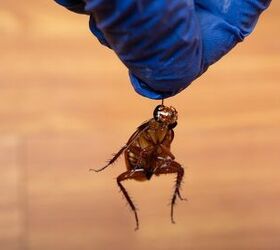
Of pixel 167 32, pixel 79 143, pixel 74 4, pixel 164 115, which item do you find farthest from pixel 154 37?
pixel 79 143

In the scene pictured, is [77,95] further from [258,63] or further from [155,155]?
[155,155]

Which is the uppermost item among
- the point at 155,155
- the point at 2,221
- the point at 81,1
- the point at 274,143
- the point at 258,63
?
the point at 81,1

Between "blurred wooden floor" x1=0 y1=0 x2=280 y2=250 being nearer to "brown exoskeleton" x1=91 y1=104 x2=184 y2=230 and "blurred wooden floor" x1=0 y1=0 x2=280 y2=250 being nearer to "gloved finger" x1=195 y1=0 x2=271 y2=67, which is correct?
"brown exoskeleton" x1=91 y1=104 x2=184 y2=230

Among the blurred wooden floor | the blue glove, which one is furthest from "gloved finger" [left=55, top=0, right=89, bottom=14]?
the blurred wooden floor

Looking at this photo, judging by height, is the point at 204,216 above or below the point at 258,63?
below

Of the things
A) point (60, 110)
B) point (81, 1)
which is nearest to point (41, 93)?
point (60, 110)

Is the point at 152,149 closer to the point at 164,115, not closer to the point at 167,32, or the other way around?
the point at 164,115
